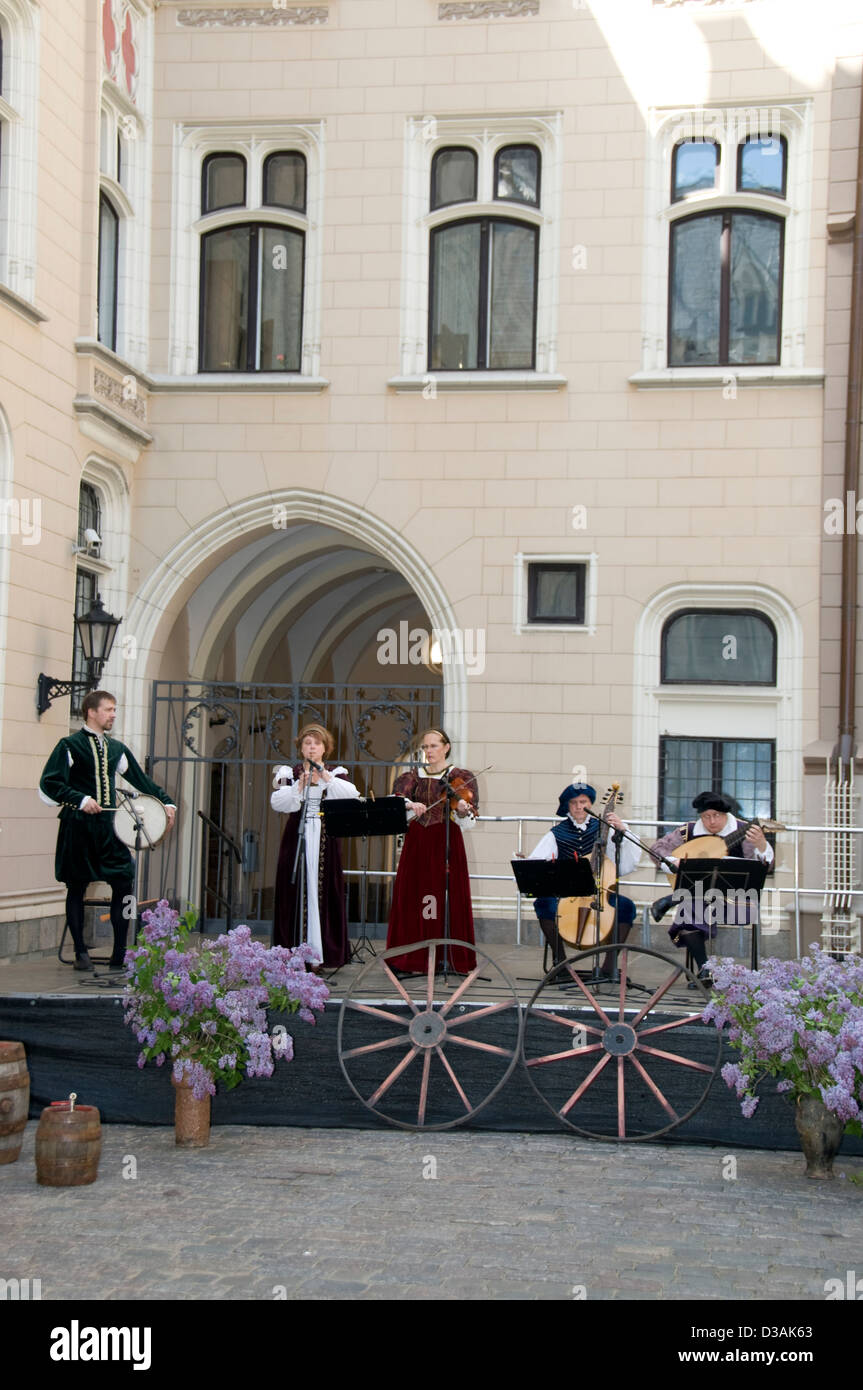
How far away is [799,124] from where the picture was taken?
45.8ft

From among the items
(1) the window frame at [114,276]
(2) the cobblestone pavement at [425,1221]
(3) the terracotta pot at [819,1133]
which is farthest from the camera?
(1) the window frame at [114,276]

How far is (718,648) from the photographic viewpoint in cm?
1413

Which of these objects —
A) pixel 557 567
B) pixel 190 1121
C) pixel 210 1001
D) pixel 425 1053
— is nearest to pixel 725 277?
pixel 557 567

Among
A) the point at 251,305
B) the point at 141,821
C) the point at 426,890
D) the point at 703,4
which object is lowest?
the point at 426,890

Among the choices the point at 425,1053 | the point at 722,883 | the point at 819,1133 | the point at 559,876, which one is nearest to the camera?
the point at 819,1133

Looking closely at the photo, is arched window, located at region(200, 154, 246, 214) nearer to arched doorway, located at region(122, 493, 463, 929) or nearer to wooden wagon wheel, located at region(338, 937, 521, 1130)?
arched doorway, located at region(122, 493, 463, 929)

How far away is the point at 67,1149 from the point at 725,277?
407 inches

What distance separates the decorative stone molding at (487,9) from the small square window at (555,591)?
16.6 ft

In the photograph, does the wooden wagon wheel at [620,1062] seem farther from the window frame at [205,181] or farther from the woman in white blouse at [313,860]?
the window frame at [205,181]

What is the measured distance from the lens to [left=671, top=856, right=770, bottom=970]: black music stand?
8922 millimetres

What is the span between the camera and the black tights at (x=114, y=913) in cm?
1077

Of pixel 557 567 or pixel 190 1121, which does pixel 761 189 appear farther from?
pixel 190 1121

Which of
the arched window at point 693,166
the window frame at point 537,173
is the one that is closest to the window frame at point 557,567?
the window frame at point 537,173

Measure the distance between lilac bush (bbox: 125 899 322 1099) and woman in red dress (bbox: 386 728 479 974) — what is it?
2.67 m
